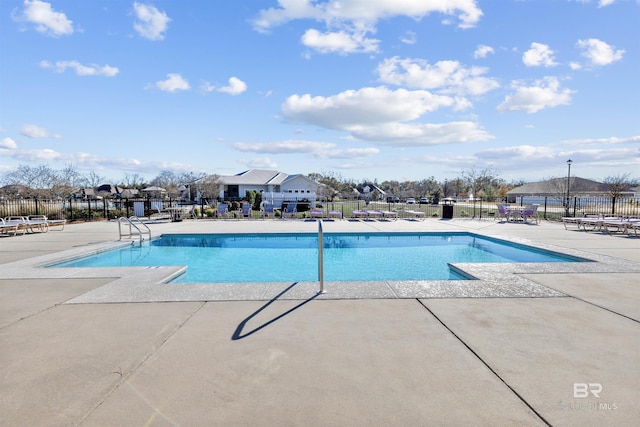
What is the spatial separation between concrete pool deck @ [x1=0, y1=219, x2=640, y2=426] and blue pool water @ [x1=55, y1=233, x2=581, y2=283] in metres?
2.66

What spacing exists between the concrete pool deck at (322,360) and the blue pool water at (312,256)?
266 centimetres

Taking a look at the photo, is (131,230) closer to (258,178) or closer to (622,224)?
(622,224)

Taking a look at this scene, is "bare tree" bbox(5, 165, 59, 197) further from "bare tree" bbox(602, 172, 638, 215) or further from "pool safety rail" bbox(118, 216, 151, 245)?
"bare tree" bbox(602, 172, 638, 215)

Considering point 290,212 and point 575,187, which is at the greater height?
point 575,187

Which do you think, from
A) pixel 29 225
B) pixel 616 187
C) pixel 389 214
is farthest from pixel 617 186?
pixel 29 225

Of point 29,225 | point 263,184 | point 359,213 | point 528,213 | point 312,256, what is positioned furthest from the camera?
point 263,184

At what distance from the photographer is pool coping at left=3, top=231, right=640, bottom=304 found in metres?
4.70

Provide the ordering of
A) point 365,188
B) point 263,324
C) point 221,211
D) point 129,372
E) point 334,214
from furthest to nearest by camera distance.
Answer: point 365,188, point 221,211, point 334,214, point 263,324, point 129,372

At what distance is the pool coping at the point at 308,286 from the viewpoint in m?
4.70

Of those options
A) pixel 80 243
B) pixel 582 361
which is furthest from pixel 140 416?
pixel 80 243

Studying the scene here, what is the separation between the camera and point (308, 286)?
5195 mm

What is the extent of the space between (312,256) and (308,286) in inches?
183

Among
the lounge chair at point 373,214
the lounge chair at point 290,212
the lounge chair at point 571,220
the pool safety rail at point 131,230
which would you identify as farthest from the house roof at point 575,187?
the pool safety rail at point 131,230

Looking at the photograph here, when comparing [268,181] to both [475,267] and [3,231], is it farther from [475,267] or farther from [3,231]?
[475,267]
